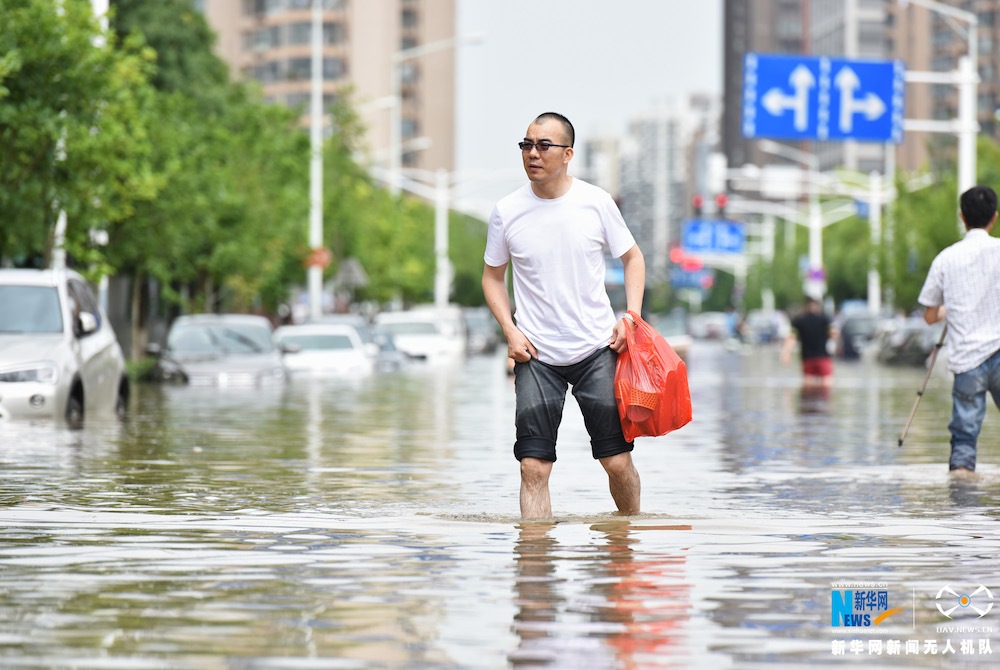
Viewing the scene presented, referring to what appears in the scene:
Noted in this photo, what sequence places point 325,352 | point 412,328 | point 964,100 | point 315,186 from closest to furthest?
point 325,352, point 964,100, point 315,186, point 412,328

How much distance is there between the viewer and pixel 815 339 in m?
38.3

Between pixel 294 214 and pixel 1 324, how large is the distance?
1265 inches

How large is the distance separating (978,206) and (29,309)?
992 centimetres

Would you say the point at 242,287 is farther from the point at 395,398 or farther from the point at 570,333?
the point at 570,333

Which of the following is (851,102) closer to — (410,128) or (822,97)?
(822,97)

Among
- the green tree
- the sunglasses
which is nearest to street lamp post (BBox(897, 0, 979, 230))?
the green tree

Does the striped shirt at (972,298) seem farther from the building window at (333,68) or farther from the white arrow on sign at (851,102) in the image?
the building window at (333,68)

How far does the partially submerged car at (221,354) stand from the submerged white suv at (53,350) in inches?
348

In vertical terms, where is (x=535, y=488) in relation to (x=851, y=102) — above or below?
below

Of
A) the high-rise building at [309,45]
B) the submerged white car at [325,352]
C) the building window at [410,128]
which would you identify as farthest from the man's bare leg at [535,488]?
the building window at [410,128]

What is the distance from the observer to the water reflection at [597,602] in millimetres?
6609

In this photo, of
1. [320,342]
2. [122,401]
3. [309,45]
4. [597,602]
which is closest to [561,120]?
[597,602]

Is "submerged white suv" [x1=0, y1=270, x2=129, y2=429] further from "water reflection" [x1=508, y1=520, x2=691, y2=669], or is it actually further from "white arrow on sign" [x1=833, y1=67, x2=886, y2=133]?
"white arrow on sign" [x1=833, y1=67, x2=886, y2=133]

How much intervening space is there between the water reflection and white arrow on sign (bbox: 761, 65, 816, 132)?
38.7 metres
